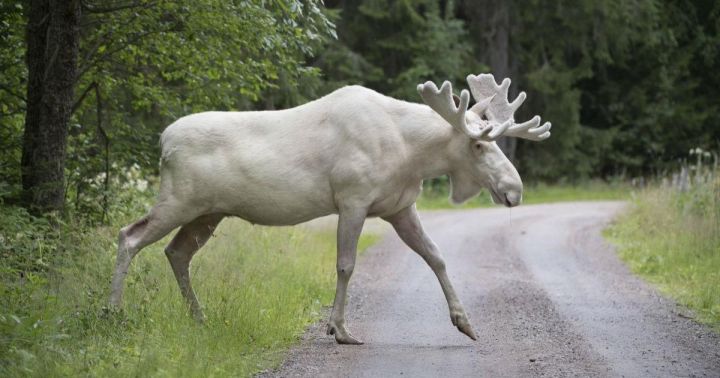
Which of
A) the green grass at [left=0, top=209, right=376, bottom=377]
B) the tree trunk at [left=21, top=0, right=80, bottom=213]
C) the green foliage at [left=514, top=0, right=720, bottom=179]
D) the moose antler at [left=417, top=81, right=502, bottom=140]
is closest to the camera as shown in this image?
the green grass at [left=0, top=209, right=376, bottom=377]

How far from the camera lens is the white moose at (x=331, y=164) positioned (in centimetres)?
841

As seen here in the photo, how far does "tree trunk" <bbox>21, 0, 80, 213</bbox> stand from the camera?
9.97 m

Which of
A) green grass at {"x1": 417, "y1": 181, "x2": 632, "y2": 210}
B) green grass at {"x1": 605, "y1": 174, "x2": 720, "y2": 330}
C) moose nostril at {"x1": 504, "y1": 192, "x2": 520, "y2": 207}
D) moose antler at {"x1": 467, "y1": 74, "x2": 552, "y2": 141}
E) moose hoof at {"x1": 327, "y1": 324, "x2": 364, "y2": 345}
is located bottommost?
green grass at {"x1": 417, "y1": 181, "x2": 632, "y2": 210}

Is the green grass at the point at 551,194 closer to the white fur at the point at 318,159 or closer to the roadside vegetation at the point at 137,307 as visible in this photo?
the roadside vegetation at the point at 137,307

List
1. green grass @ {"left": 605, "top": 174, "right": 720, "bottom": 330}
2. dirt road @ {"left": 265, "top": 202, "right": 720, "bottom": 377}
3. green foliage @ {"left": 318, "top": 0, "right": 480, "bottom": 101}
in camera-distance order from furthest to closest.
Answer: green foliage @ {"left": 318, "top": 0, "right": 480, "bottom": 101}, green grass @ {"left": 605, "top": 174, "right": 720, "bottom": 330}, dirt road @ {"left": 265, "top": 202, "right": 720, "bottom": 377}

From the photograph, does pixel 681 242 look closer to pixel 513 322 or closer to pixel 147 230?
pixel 513 322

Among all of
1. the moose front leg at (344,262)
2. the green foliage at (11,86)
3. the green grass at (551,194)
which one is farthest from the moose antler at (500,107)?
the green grass at (551,194)

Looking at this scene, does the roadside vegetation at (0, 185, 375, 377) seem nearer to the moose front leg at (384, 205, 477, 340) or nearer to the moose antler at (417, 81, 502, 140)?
the moose front leg at (384, 205, 477, 340)

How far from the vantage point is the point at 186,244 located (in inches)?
352

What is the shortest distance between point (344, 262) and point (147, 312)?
1.64 m

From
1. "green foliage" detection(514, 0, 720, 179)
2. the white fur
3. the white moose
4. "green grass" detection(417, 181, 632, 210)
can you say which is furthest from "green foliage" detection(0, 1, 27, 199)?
"green foliage" detection(514, 0, 720, 179)

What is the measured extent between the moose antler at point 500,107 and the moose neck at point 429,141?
1.14ft

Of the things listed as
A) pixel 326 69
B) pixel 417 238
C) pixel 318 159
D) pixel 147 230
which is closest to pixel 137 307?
pixel 147 230

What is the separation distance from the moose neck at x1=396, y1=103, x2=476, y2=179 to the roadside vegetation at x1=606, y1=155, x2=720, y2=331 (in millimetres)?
2902
